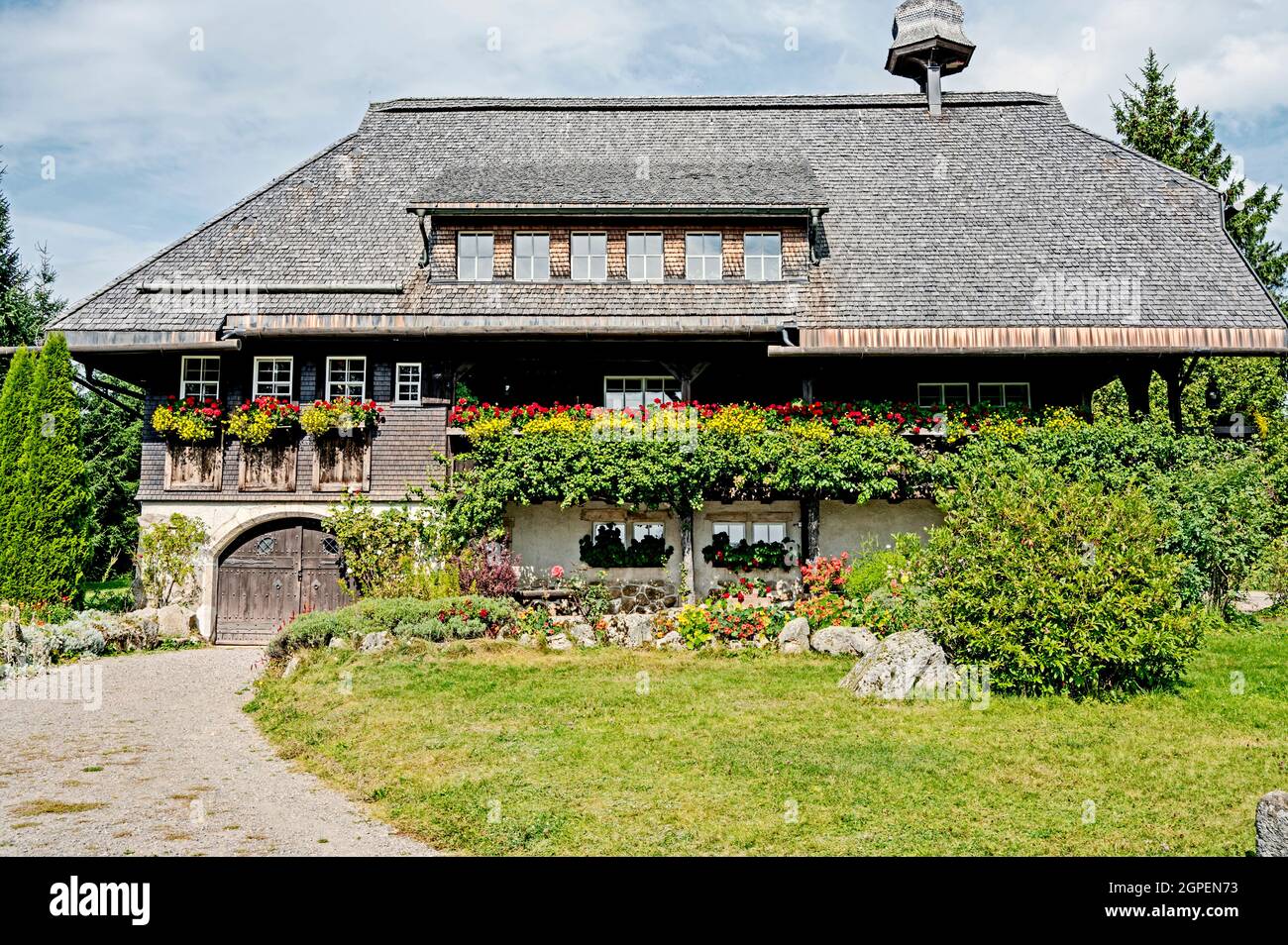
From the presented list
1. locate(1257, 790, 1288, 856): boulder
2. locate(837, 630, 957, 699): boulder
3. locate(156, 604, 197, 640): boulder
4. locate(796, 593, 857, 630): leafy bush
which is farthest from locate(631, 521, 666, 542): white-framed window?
locate(1257, 790, 1288, 856): boulder

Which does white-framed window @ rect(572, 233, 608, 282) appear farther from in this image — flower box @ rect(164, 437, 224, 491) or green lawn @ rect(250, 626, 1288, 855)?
green lawn @ rect(250, 626, 1288, 855)

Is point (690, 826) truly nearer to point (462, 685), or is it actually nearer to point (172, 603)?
point (462, 685)

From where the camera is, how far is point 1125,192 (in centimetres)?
2017

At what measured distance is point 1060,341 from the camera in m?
16.9

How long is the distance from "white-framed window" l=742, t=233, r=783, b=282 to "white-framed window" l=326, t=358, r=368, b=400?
7533 millimetres

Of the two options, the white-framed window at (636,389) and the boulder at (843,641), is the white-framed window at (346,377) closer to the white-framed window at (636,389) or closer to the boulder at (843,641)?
the white-framed window at (636,389)

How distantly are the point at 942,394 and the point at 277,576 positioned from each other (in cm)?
1290

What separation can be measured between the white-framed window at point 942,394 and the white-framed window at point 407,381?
9399 mm

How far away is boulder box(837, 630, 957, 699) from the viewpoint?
1046 centimetres

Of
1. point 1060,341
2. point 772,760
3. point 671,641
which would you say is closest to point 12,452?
point 671,641

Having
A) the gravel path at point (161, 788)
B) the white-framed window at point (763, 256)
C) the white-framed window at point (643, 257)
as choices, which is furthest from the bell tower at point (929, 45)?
the gravel path at point (161, 788)
